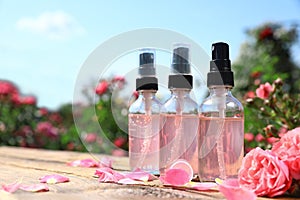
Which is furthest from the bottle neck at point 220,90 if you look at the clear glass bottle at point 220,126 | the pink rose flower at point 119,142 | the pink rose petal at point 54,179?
the pink rose flower at point 119,142

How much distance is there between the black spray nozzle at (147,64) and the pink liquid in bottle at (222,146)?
197 millimetres

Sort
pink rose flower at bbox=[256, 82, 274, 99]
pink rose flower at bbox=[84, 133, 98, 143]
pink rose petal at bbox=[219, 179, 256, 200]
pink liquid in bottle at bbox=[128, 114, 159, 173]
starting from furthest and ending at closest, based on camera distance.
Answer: pink rose flower at bbox=[84, 133, 98, 143] < pink rose flower at bbox=[256, 82, 274, 99] < pink liquid in bottle at bbox=[128, 114, 159, 173] < pink rose petal at bbox=[219, 179, 256, 200]

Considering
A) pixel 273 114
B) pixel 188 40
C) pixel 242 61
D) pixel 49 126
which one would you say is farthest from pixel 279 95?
pixel 242 61

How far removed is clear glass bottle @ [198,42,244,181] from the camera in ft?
3.27

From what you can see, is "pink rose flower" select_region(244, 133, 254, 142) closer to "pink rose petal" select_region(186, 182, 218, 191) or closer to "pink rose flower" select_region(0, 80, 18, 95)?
"pink rose petal" select_region(186, 182, 218, 191)

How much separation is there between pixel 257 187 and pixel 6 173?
67 cm

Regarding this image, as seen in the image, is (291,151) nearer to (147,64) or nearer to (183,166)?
(183,166)

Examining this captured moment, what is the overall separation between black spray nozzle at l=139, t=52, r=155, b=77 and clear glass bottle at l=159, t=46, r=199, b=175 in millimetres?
74

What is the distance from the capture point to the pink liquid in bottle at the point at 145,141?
1.12 metres

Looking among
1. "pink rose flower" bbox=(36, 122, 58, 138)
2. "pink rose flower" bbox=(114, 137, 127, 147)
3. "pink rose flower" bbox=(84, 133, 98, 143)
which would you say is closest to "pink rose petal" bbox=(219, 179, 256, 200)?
"pink rose flower" bbox=(114, 137, 127, 147)

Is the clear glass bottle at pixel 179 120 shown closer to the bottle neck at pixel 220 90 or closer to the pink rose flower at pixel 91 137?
the bottle neck at pixel 220 90

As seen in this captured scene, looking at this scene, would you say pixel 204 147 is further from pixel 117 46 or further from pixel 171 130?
pixel 117 46

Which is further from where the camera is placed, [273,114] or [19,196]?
[273,114]

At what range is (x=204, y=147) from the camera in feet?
3.32
